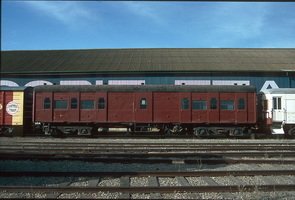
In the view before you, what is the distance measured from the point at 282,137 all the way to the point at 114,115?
11.2 metres

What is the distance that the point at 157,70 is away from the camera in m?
24.6

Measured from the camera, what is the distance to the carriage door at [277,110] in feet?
55.8

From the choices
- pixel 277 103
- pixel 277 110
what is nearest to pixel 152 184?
pixel 277 110

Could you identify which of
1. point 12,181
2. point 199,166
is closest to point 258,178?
point 199,166

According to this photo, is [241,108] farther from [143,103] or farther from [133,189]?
[133,189]

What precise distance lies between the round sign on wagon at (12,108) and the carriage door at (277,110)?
16707 millimetres

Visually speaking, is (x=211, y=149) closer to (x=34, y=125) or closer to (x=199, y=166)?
(x=199, y=166)

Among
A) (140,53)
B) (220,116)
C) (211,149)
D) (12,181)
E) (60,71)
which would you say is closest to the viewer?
(12,181)

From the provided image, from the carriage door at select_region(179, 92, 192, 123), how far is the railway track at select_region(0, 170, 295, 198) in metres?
Answer: 9.10

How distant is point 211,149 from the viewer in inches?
460

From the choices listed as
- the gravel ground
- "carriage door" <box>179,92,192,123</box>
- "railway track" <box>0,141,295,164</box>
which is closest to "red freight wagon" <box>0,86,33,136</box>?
"railway track" <box>0,141,295,164</box>

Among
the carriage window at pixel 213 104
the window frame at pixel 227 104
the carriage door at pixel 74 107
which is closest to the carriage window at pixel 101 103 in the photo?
the carriage door at pixel 74 107

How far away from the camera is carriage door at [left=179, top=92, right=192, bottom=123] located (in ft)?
55.4

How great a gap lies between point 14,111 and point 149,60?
49.2ft
